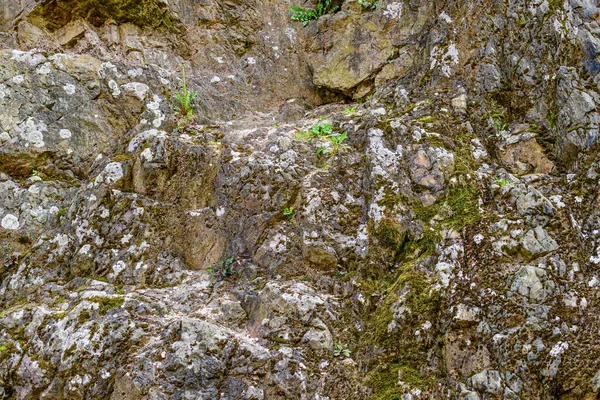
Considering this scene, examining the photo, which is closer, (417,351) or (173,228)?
(417,351)

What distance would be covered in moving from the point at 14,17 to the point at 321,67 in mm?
5850

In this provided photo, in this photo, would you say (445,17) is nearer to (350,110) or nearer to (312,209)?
(350,110)

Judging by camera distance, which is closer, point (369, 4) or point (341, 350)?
point (341, 350)

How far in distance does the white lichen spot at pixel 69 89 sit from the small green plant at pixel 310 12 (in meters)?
4.79

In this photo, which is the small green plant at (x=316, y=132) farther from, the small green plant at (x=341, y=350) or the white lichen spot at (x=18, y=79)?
the white lichen spot at (x=18, y=79)

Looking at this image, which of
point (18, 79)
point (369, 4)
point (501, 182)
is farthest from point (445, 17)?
point (18, 79)

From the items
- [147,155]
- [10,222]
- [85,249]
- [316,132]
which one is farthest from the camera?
[316,132]

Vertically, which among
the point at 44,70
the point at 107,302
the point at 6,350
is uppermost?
the point at 44,70

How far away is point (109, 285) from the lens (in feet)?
18.5

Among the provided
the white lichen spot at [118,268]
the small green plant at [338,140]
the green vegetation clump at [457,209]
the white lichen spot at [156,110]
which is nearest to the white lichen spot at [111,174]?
the white lichen spot at [156,110]

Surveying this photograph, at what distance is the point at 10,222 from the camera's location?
6266mm

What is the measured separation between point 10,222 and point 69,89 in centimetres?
249

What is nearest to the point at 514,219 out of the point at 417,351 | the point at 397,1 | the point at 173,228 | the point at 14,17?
the point at 417,351

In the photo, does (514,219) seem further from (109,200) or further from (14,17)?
(14,17)
